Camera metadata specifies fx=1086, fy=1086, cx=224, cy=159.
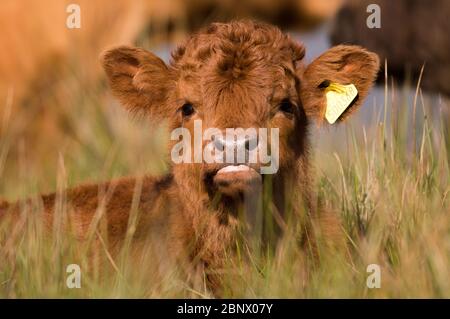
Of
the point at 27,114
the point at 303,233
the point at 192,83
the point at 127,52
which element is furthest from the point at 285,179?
the point at 27,114

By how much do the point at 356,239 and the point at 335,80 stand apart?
109cm

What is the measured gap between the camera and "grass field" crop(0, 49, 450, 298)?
5.37 m

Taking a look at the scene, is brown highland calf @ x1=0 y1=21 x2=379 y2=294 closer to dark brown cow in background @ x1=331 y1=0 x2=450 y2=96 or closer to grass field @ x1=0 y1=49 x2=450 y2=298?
grass field @ x1=0 y1=49 x2=450 y2=298

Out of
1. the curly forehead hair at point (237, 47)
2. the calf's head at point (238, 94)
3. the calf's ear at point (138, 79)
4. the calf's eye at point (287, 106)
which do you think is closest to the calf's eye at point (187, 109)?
the calf's head at point (238, 94)

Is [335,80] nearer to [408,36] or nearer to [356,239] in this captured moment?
[356,239]

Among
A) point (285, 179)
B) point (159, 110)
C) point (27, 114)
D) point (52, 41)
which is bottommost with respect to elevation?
point (285, 179)

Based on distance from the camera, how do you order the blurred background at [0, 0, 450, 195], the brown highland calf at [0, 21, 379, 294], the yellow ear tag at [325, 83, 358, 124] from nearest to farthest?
the brown highland calf at [0, 21, 379, 294] → the yellow ear tag at [325, 83, 358, 124] → the blurred background at [0, 0, 450, 195]

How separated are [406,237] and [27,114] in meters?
8.48

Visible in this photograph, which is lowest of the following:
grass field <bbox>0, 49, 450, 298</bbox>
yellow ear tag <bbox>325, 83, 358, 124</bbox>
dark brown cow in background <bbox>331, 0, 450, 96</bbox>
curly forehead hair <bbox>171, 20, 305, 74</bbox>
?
grass field <bbox>0, 49, 450, 298</bbox>

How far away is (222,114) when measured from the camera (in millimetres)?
6000

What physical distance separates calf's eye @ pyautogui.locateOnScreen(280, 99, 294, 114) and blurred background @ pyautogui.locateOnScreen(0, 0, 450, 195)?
110cm

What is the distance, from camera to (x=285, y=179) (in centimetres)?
628

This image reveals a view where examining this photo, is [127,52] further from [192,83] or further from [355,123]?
[355,123]

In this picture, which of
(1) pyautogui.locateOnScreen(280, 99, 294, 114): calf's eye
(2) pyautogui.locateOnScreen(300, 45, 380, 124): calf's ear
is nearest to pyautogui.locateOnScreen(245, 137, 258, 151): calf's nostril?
(1) pyautogui.locateOnScreen(280, 99, 294, 114): calf's eye
